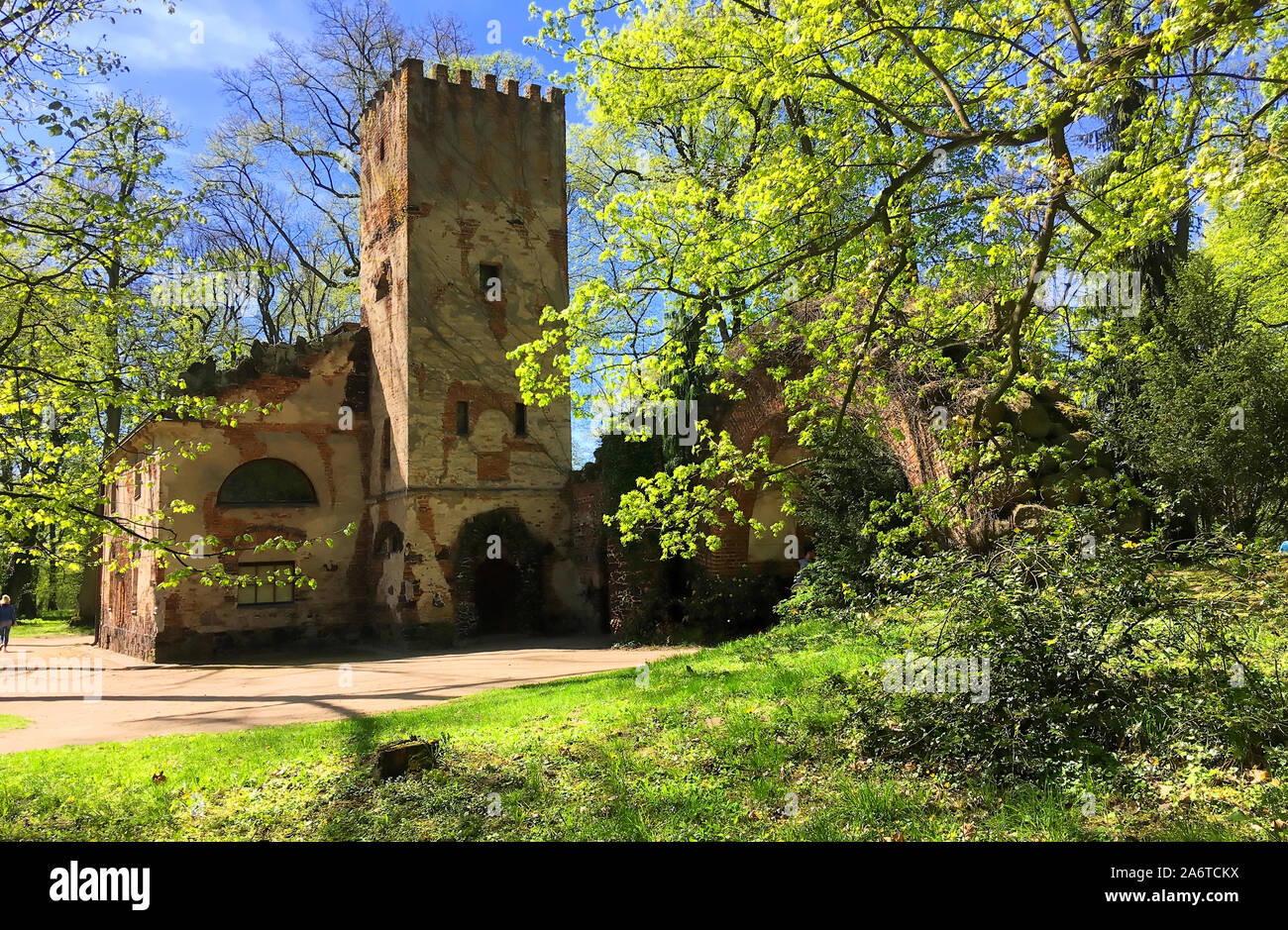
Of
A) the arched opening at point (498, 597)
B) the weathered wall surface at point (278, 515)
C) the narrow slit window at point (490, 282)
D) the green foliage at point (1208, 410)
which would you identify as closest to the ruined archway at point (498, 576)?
the arched opening at point (498, 597)

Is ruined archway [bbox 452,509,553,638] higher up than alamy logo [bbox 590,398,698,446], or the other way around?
alamy logo [bbox 590,398,698,446]

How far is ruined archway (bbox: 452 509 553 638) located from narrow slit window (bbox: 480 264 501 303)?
545cm

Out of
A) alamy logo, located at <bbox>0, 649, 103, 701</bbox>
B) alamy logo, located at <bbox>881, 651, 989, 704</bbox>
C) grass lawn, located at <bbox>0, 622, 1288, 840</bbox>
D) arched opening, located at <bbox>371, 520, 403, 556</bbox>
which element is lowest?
alamy logo, located at <bbox>0, 649, 103, 701</bbox>

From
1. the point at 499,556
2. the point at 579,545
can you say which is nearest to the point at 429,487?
the point at 499,556

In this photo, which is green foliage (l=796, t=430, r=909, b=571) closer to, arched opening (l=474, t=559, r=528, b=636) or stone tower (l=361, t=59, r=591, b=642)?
stone tower (l=361, t=59, r=591, b=642)

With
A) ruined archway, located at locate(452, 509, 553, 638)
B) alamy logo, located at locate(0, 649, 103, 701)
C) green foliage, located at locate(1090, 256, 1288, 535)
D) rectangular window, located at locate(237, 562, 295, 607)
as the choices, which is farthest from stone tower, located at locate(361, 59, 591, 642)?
green foliage, located at locate(1090, 256, 1288, 535)

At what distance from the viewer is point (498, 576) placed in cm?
2250

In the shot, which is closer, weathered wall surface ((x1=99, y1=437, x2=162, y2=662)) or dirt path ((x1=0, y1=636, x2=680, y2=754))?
dirt path ((x1=0, y1=636, x2=680, y2=754))

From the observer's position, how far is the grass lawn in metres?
4.81

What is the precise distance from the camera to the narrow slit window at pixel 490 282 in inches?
854

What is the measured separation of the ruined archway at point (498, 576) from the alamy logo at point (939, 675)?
15540 millimetres

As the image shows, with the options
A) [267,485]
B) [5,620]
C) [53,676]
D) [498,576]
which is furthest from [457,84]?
[5,620]

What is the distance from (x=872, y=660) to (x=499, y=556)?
47.9 ft

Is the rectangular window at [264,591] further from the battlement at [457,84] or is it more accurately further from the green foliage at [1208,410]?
the green foliage at [1208,410]
